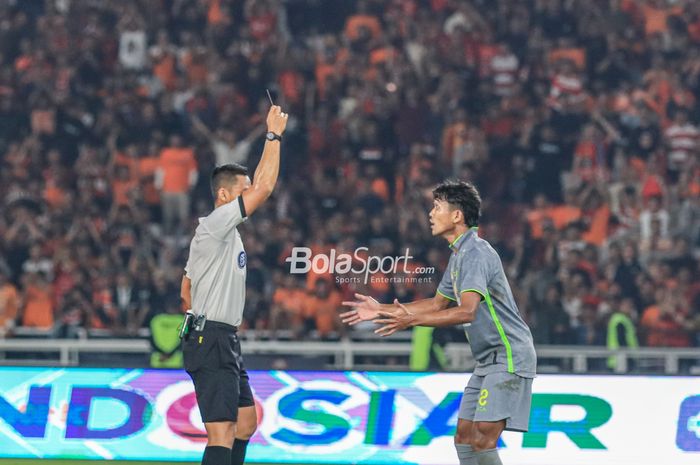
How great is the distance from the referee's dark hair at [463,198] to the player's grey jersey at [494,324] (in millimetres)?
105

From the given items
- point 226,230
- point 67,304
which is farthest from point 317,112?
point 226,230

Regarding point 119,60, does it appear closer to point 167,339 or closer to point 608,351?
point 167,339

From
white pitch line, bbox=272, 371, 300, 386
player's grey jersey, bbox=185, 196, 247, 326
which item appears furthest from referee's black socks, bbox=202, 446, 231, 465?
white pitch line, bbox=272, 371, 300, 386

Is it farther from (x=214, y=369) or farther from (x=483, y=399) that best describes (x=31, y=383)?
(x=483, y=399)

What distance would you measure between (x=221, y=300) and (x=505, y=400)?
1830 mm

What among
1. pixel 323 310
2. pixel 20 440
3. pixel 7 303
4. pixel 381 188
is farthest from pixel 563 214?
pixel 20 440

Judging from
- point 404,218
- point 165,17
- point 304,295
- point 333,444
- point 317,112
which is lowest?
point 333,444

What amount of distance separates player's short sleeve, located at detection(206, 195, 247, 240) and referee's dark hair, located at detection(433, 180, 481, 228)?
1.16 meters

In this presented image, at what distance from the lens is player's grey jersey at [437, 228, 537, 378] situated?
7.59m

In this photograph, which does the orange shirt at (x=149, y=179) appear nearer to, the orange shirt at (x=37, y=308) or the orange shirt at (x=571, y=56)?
the orange shirt at (x=37, y=308)

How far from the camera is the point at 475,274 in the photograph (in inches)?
294

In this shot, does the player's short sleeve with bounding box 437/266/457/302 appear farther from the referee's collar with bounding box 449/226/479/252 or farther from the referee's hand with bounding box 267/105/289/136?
the referee's hand with bounding box 267/105/289/136

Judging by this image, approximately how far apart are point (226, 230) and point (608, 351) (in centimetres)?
742

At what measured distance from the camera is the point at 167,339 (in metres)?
14.8
